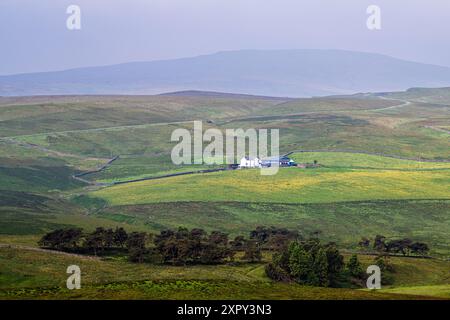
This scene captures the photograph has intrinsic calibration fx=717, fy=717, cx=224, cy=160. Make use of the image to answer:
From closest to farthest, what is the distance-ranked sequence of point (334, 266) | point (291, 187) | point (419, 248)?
point (334, 266), point (419, 248), point (291, 187)

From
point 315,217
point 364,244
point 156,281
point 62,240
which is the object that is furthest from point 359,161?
point 156,281

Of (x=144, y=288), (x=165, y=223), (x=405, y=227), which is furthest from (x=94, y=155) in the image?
(x=144, y=288)

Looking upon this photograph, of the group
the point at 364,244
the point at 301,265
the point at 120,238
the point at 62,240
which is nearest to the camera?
the point at 301,265

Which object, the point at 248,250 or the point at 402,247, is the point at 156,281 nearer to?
the point at 248,250

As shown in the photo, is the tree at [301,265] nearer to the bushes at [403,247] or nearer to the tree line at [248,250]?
the tree line at [248,250]

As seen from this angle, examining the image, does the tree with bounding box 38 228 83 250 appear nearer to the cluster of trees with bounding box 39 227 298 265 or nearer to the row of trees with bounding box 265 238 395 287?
the cluster of trees with bounding box 39 227 298 265
